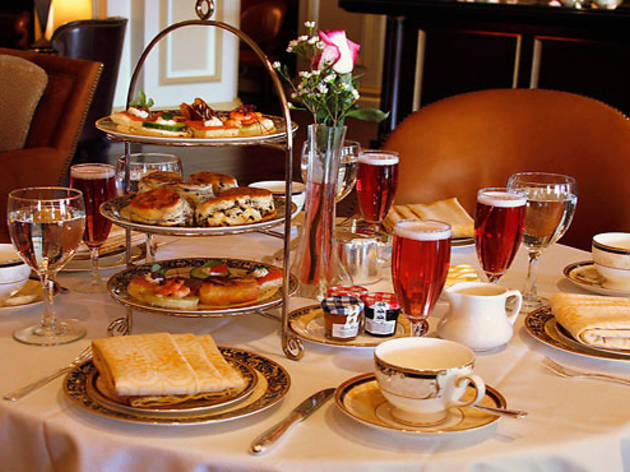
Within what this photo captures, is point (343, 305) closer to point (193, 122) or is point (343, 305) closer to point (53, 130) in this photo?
point (193, 122)

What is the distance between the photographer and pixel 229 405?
0.94 m

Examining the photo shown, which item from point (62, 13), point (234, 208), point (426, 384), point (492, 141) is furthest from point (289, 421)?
point (62, 13)

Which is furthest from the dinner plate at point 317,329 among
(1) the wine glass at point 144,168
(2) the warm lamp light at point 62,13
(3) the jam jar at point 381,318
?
(2) the warm lamp light at point 62,13

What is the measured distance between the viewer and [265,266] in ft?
4.21

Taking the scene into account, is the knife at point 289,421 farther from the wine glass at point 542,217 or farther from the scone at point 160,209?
the wine glass at point 542,217

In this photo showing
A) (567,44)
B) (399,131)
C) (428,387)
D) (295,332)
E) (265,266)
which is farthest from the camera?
(567,44)

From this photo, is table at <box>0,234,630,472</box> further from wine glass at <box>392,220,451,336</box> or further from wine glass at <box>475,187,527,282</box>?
wine glass at <box>475,187,527,282</box>

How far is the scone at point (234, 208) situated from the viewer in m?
1.17

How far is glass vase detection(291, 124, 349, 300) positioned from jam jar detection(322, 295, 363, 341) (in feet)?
0.64

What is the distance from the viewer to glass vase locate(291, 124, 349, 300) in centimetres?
131

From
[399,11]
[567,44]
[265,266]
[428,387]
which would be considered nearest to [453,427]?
[428,387]

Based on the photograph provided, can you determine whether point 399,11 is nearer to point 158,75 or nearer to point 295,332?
point 158,75

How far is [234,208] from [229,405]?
33 centimetres

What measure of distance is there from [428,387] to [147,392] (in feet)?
0.96
